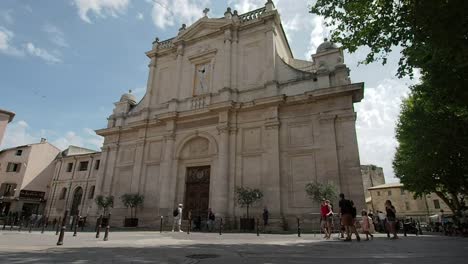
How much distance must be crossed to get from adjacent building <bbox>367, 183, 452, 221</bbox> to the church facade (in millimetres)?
32573

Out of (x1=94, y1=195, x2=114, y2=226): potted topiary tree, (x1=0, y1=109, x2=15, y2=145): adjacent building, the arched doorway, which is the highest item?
(x1=0, y1=109, x2=15, y2=145): adjacent building

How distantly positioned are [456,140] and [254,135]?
11.2 metres

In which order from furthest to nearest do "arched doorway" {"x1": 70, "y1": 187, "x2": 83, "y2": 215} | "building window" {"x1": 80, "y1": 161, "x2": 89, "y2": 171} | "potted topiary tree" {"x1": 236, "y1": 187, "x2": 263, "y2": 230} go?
"building window" {"x1": 80, "y1": 161, "x2": 89, "y2": 171} < "arched doorway" {"x1": 70, "y1": 187, "x2": 83, "y2": 215} < "potted topiary tree" {"x1": 236, "y1": 187, "x2": 263, "y2": 230}

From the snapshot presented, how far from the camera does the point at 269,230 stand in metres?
15.3

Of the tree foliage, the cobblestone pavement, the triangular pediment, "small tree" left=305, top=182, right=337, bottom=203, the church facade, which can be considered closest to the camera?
the cobblestone pavement

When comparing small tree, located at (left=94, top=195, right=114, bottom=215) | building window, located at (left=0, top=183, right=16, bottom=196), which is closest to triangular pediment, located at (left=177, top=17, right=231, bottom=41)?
small tree, located at (left=94, top=195, right=114, bottom=215)

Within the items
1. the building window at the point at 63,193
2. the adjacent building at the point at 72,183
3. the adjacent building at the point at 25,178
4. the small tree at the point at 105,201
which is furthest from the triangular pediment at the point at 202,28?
the adjacent building at the point at 25,178

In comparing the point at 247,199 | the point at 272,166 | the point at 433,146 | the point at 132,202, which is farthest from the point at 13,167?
the point at 433,146

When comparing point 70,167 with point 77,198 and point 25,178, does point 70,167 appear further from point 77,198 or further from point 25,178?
point 25,178

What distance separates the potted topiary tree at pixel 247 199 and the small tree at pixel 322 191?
3056 mm

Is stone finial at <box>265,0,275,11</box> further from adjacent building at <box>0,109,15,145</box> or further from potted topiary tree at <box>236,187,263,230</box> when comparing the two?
adjacent building at <box>0,109,15,145</box>

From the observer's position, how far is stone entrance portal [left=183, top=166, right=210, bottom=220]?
62.1 feet

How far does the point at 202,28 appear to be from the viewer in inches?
970

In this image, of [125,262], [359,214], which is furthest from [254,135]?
[125,262]
